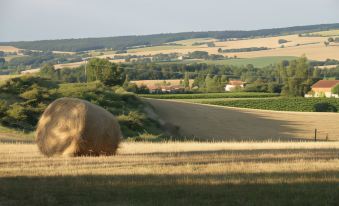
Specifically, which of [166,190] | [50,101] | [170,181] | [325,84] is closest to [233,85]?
[325,84]

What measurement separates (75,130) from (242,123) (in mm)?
36747

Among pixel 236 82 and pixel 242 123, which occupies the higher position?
pixel 242 123

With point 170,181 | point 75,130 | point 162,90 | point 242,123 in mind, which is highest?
point 170,181

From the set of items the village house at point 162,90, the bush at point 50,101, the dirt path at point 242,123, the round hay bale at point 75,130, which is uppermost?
the round hay bale at point 75,130

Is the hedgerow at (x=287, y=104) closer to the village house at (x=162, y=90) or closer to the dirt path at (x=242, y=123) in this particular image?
the dirt path at (x=242, y=123)

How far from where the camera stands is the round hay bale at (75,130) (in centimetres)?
1973

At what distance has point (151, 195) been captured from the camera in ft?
37.4

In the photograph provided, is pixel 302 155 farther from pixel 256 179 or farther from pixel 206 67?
pixel 206 67

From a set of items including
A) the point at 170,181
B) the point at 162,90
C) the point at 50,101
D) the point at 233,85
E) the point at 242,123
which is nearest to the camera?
the point at 170,181

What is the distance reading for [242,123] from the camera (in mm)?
55375

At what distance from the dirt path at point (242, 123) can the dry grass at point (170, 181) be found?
2930 centimetres

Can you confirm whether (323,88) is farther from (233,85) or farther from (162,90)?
(162,90)

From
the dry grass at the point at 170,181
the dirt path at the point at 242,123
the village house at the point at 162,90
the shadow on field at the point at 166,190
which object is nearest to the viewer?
the shadow on field at the point at 166,190

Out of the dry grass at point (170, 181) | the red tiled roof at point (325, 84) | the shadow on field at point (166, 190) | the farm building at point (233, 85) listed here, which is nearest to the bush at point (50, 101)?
the dry grass at point (170, 181)
